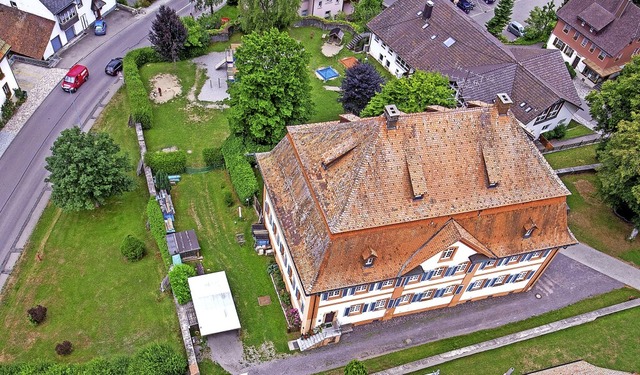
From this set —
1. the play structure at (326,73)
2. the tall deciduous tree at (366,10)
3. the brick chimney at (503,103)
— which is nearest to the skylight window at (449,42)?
the tall deciduous tree at (366,10)

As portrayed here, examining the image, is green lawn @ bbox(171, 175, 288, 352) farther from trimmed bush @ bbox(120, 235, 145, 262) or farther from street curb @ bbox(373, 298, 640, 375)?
street curb @ bbox(373, 298, 640, 375)

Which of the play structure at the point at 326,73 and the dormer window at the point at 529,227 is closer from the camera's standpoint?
the dormer window at the point at 529,227

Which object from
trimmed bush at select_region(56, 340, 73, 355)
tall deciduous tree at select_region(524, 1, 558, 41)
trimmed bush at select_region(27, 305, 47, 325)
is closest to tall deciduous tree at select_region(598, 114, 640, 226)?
tall deciduous tree at select_region(524, 1, 558, 41)

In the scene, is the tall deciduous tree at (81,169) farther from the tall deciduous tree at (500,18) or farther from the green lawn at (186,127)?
the tall deciduous tree at (500,18)

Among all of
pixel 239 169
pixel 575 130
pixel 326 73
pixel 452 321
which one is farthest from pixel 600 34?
pixel 239 169

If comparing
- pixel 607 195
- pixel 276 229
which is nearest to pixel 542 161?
pixel 607 195

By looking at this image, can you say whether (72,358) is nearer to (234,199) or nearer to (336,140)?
(234,199)
